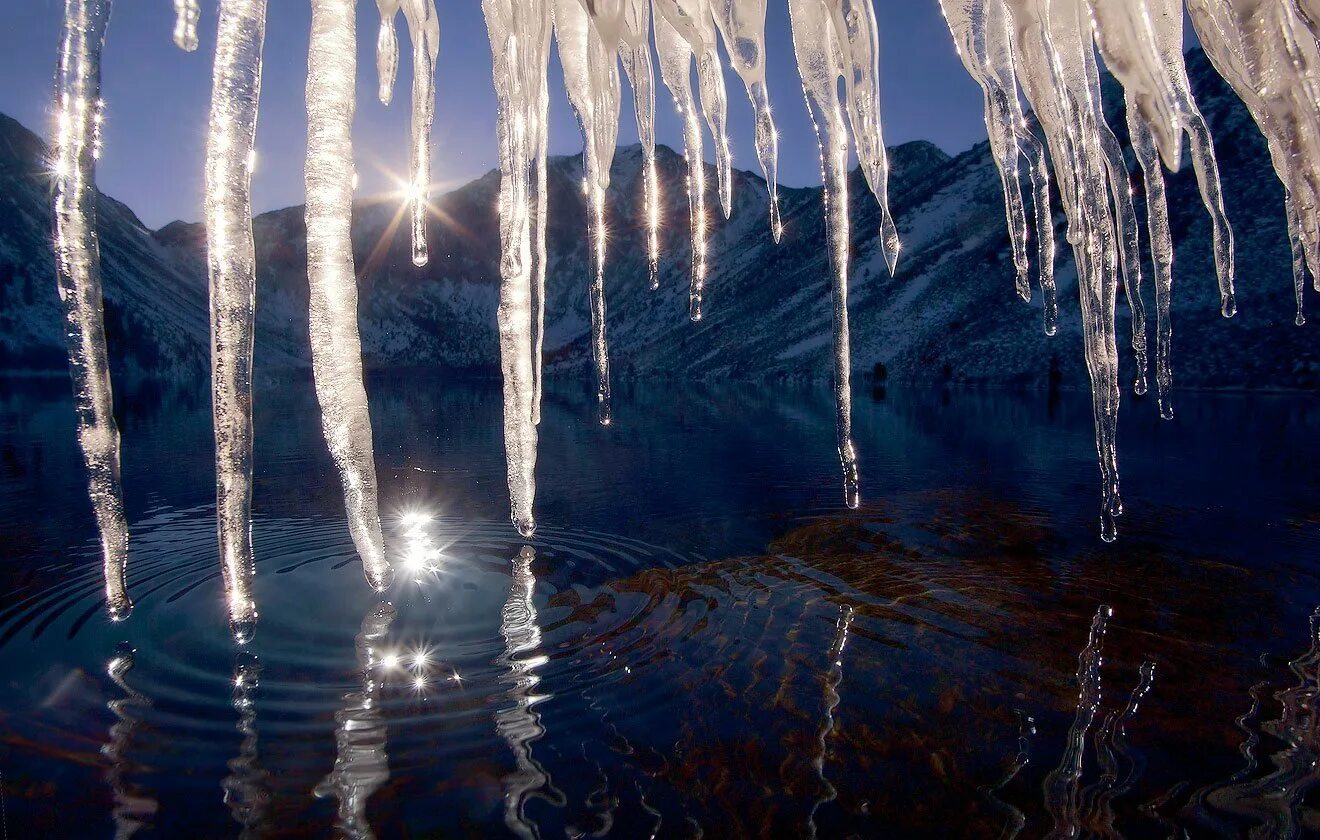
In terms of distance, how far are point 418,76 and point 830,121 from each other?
2.50 metres

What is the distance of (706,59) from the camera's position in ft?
13.7

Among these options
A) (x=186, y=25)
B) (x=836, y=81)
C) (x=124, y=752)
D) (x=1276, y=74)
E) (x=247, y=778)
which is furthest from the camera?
(x=124, y=752)

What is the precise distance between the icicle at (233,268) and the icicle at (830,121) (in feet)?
8.32

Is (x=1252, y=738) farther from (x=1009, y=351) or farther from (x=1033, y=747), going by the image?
(x=1009, y=351)

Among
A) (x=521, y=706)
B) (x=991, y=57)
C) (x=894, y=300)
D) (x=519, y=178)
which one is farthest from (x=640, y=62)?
(x=894, y=300)

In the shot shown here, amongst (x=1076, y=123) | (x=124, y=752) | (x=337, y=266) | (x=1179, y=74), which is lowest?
(x=124, y=752)

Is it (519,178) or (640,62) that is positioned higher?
(640,62)

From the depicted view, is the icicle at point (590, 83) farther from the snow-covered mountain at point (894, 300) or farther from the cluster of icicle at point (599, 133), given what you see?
the snow-covered mountain at point (894, 300)

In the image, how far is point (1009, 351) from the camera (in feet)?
275

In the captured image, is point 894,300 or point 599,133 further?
point 894,300

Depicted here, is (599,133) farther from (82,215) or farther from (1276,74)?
(1276,74)

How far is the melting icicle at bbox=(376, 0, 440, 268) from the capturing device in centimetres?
388

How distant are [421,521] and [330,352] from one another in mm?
9055

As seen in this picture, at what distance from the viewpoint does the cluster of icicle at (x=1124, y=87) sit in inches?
123
